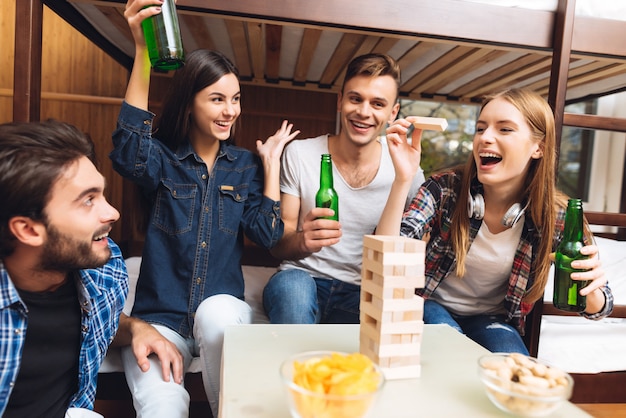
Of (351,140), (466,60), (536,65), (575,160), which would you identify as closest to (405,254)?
(351,140)

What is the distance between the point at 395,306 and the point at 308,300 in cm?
65

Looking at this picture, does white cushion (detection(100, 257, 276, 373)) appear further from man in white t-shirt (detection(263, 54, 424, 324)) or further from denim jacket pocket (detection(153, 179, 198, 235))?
denim jacket pocket (detection(153, 179, 198, 235))

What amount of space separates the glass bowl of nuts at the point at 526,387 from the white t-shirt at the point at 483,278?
2.38 ft

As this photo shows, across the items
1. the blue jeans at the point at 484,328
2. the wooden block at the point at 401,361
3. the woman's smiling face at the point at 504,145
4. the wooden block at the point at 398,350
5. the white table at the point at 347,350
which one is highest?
the woman's smiling face at the point at 504,145

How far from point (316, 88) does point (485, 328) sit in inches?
89.0

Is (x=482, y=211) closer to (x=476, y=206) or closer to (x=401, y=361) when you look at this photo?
(x=476, y=206)

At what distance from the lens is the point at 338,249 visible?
1613 mm

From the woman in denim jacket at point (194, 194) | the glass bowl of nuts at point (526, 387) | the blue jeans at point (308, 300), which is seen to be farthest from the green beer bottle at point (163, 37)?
the glass bowl of nuts at point (526, 387)

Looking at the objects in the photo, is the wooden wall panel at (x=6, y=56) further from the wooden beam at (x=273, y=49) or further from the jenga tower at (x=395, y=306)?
the jenga tower at (x=395, y=306)

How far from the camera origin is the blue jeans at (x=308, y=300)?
137 centimetres

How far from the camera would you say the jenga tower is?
77 cm

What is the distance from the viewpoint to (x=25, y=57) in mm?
1341

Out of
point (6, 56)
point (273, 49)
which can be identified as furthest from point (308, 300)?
point (6, 56)

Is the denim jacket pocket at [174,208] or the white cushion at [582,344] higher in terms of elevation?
the denim jacket pocket at [174,208]
